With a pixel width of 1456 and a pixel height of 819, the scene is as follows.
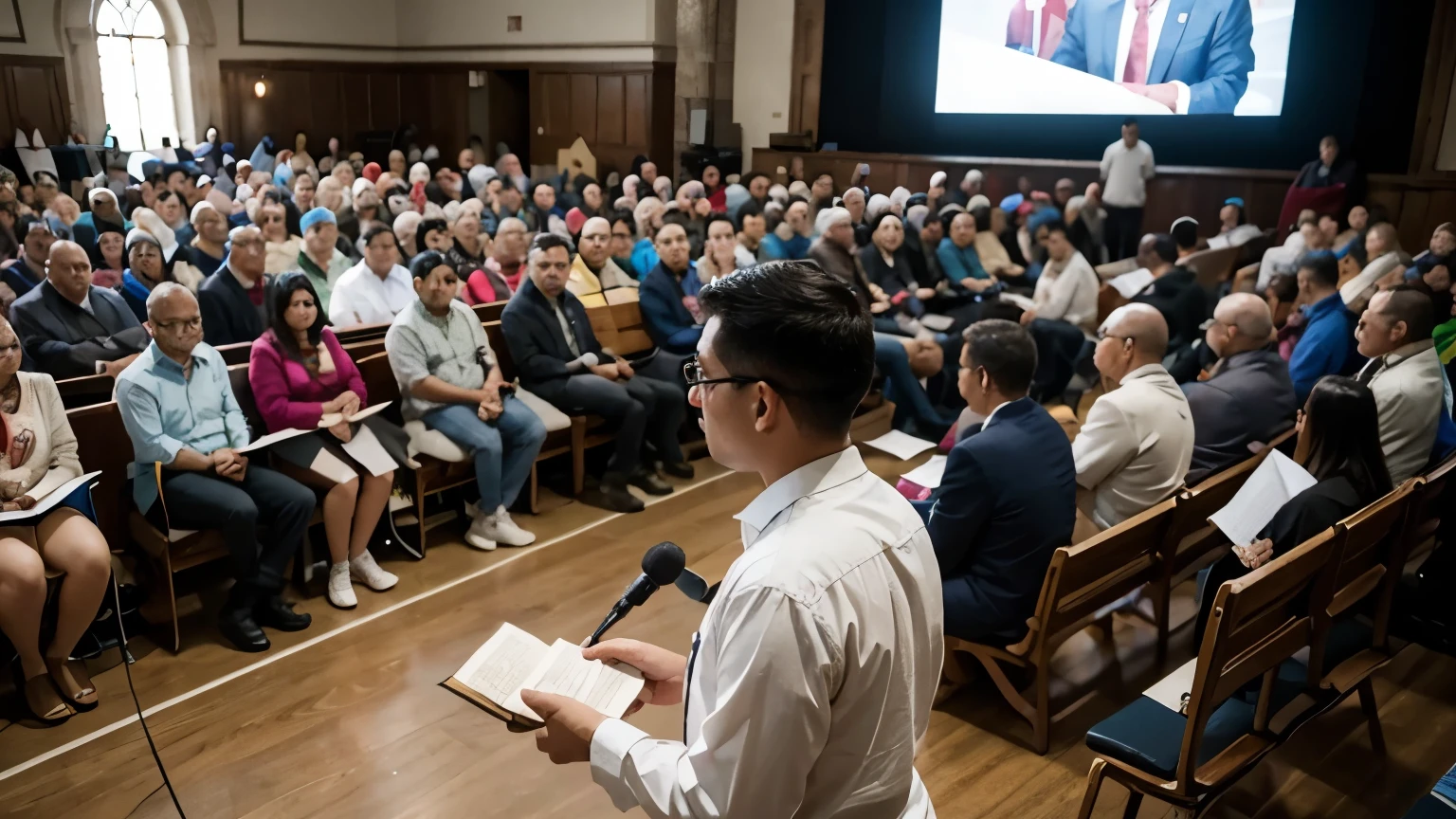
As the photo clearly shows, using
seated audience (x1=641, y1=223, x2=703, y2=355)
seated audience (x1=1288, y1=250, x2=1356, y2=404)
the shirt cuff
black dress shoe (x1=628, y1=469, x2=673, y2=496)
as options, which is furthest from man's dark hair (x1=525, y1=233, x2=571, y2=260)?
the shirt cuff

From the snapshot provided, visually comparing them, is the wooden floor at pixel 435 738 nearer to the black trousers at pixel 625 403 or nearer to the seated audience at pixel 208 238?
the black trousers at pixel 625 403

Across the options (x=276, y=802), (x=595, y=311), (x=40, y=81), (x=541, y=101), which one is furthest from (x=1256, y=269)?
(x=40, y=81)

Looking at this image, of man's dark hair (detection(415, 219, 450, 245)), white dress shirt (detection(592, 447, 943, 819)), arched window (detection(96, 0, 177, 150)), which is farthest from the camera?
arched window (detection(96, 0, 177, 150))

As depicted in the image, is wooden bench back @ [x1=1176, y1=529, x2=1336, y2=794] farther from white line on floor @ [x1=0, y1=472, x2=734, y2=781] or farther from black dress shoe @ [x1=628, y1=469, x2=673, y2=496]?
black dress shoe @ [x1=628, y1=469, x2=673, y2=496]

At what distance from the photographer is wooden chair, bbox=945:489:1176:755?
274cm

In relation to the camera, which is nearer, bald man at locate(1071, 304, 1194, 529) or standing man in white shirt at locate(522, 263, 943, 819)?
standing man in white shirt at locate(522, 263, 943, 819)

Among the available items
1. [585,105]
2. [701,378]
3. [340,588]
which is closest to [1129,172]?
[585,105]

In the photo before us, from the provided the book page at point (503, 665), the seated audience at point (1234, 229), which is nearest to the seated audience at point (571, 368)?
the book page at point (503, 665)

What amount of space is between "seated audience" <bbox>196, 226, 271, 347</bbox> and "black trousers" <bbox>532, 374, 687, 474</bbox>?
127cm

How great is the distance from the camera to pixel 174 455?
3.35 metres

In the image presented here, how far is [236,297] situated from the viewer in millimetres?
4574

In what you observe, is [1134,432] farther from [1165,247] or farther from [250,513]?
[1165,247]

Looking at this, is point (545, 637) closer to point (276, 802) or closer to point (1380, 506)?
point (276, 802)

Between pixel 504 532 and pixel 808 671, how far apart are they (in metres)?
3.42
